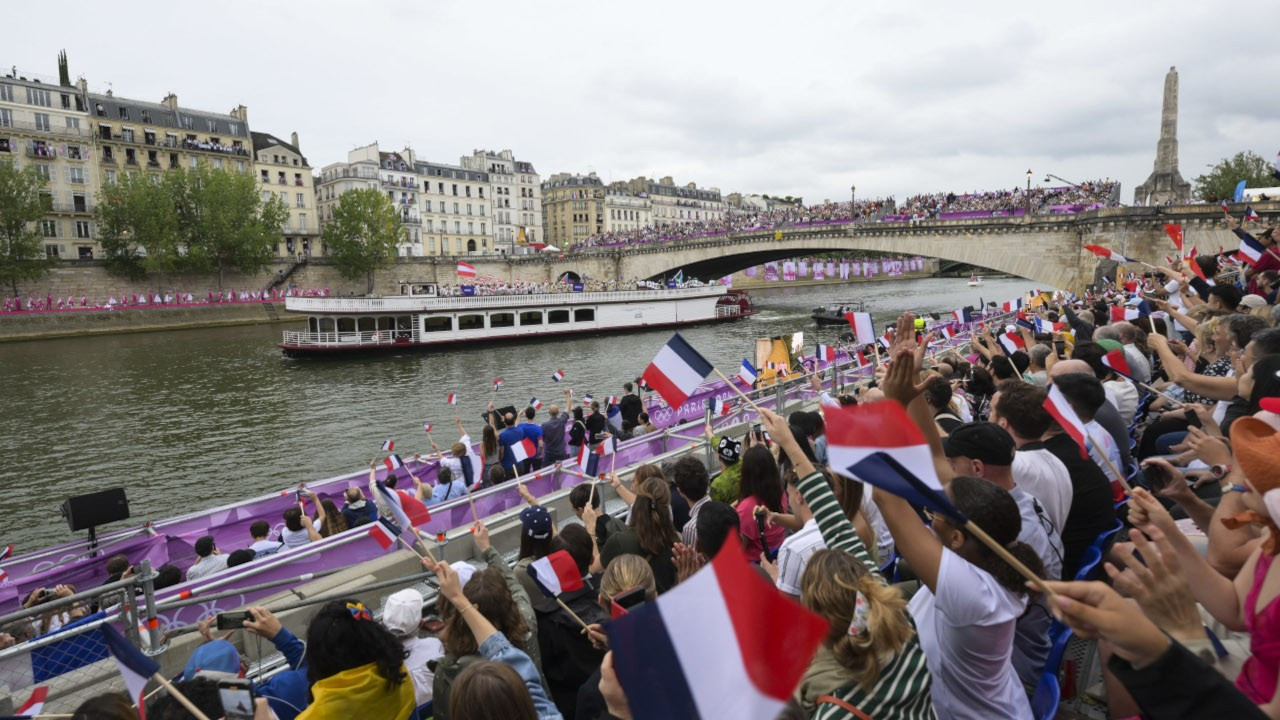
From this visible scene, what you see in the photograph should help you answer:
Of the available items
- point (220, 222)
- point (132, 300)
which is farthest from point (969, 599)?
point (220, 222)

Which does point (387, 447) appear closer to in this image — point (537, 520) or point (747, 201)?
point (537, 520)

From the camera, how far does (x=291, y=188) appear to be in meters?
73.6

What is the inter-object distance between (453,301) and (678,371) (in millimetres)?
33248

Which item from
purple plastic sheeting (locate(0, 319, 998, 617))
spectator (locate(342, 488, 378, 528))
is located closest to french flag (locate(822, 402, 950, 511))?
purple plastic sheeting (locate(0, 319, 998, 617))

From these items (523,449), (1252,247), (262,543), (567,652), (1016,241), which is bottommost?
(262,543)

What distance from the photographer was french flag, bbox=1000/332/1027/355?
1009cm

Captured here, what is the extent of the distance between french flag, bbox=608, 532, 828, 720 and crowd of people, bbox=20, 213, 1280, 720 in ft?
0.14

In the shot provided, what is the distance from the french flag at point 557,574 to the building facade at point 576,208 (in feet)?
365

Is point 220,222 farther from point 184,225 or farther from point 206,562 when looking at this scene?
point 206,562

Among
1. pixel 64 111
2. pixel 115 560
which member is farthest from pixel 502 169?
pixel 115 560

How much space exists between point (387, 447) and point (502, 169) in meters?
93.7

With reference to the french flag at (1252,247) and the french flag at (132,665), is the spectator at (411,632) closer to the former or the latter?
the french flag at (132,665)

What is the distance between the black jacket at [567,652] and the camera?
3.71 m

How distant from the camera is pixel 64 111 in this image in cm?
5906
